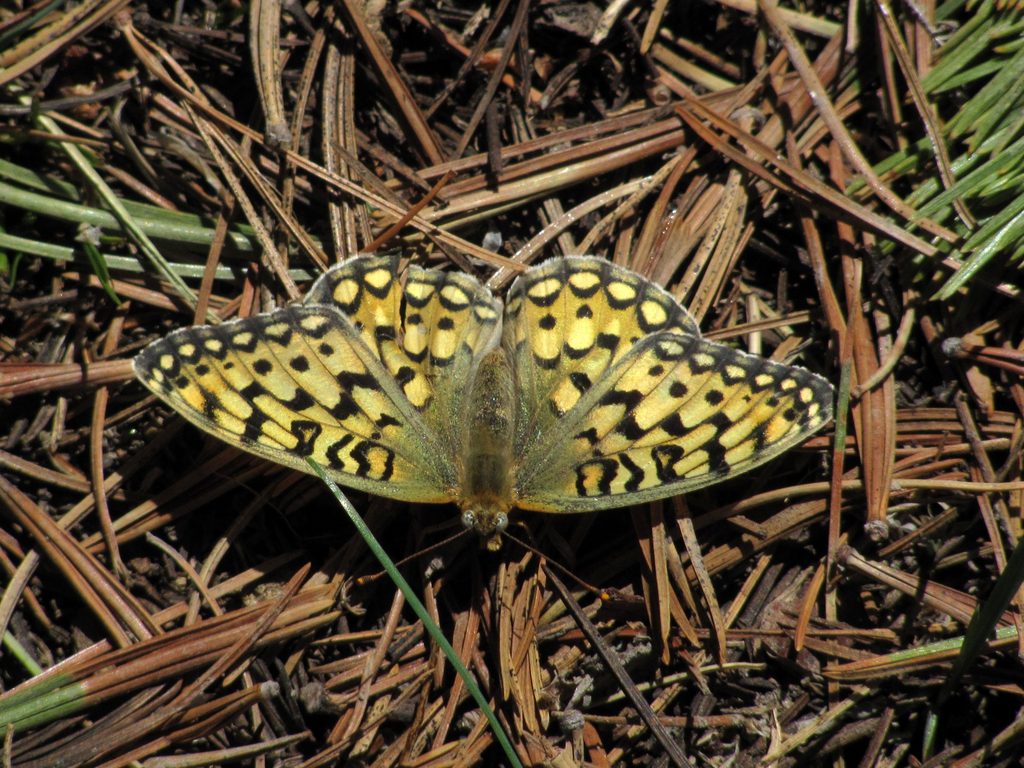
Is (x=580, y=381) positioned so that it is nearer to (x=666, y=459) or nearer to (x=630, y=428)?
(x=630, y=428)

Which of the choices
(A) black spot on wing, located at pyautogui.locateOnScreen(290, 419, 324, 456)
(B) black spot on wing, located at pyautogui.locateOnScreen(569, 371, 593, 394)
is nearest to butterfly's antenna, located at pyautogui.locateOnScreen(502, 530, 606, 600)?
(B) black spot on wing, located at pyautogui.locateOnScreen(569, 371, 593, 394)

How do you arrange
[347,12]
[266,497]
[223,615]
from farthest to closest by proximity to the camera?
[347,12] < [266,497] < [223,615]

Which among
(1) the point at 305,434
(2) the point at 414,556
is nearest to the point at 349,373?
(1) the point at 305,434

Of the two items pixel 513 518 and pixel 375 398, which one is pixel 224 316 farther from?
pixel 513 518

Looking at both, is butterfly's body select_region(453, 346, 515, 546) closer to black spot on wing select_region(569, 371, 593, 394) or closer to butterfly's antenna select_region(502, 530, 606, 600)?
butterfly's antenna select_region(502, 530, 606, 600)

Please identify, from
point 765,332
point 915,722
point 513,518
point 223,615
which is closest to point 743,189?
point 765,332

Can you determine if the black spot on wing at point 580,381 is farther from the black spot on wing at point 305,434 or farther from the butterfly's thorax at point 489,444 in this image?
the black spot on wing at point 305,434
